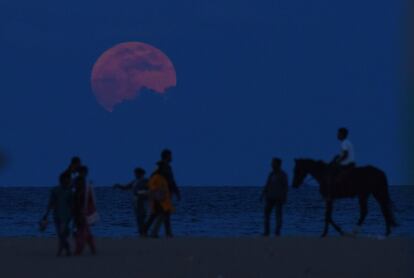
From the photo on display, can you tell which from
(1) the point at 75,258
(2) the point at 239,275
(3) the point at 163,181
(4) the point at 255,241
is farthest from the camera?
(3) the point at 163,181

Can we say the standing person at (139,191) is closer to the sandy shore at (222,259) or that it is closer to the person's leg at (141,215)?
the person's leg at (141,215)

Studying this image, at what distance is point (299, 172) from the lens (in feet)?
87.0

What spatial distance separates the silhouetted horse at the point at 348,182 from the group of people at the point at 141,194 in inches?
10.5

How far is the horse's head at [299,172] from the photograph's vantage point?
26.4 m

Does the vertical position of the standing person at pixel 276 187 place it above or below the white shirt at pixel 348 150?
below

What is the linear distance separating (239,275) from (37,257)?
5367 mm

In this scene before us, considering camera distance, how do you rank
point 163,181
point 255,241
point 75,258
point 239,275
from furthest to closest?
point 163,181 < point 255,241 < point 75,258 < point 239,275

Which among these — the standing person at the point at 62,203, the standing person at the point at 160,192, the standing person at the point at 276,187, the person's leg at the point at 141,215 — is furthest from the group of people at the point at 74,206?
the standing person at the point at 276,187

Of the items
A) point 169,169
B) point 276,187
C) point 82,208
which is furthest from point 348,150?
point 82,208

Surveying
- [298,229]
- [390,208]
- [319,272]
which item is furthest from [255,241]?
[298,229]

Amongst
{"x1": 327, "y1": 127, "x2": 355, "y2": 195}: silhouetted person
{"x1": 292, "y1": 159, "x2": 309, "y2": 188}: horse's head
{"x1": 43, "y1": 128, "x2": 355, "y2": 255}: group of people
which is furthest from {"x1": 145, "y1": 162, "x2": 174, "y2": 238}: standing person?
{"x1": 327, "y1": 127, "x2": 355, "y2": 195}: silhouetted person

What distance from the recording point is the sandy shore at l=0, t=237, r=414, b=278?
16922mm

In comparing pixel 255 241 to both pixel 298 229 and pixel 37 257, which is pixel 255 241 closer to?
pixel 37 257

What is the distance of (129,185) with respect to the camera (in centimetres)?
2739
